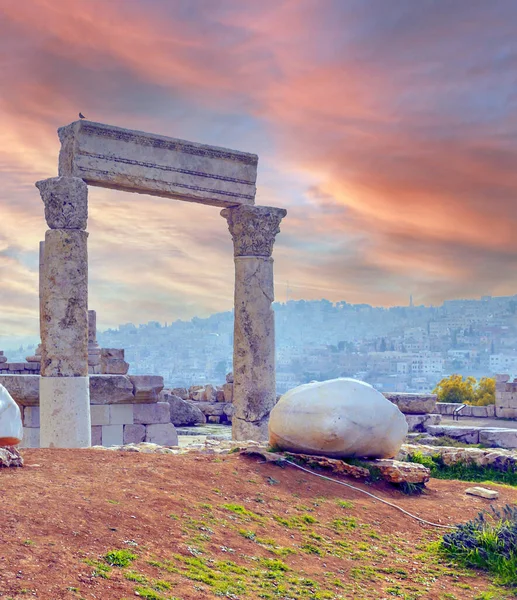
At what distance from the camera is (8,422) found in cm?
781

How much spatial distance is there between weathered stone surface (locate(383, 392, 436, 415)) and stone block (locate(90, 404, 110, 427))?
7.47 metres

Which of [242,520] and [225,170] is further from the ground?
[225,170]

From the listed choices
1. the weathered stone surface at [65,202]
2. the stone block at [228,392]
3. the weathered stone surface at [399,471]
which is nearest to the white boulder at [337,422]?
the weathered stone surface at [399,471]

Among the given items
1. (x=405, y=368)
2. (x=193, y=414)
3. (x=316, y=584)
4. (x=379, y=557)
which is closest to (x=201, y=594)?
(x=316, y=584)

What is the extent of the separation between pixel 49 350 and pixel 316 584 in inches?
309

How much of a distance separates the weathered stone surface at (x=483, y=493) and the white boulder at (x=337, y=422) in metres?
1.04

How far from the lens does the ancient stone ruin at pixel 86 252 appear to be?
1315cm

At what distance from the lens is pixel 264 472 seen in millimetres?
8922

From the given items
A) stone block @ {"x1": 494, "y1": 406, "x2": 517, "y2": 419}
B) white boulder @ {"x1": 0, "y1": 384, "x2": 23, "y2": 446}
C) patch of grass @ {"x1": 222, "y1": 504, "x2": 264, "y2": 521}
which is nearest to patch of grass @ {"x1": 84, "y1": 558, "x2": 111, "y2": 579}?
patch of grass @ {"x1": 222, "y1": 504, "x2": 264, "y2": 521}

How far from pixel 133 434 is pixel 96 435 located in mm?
689

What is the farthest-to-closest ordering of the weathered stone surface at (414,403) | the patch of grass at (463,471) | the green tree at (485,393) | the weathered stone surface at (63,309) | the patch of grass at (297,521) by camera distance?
1. the green tree at (485,393)
2. the weathered stone surface at (414,403)
3. the weathered stone surface at (63,309)
4. the patch of grass at (463,471)
5. the patch of grass at (297,521)

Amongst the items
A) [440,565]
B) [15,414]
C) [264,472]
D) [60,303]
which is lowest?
[440,565]

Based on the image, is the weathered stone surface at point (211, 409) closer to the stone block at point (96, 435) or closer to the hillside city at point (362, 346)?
the stone block at point (96, 435)

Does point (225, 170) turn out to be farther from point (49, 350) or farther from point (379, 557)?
point (379, 557)
